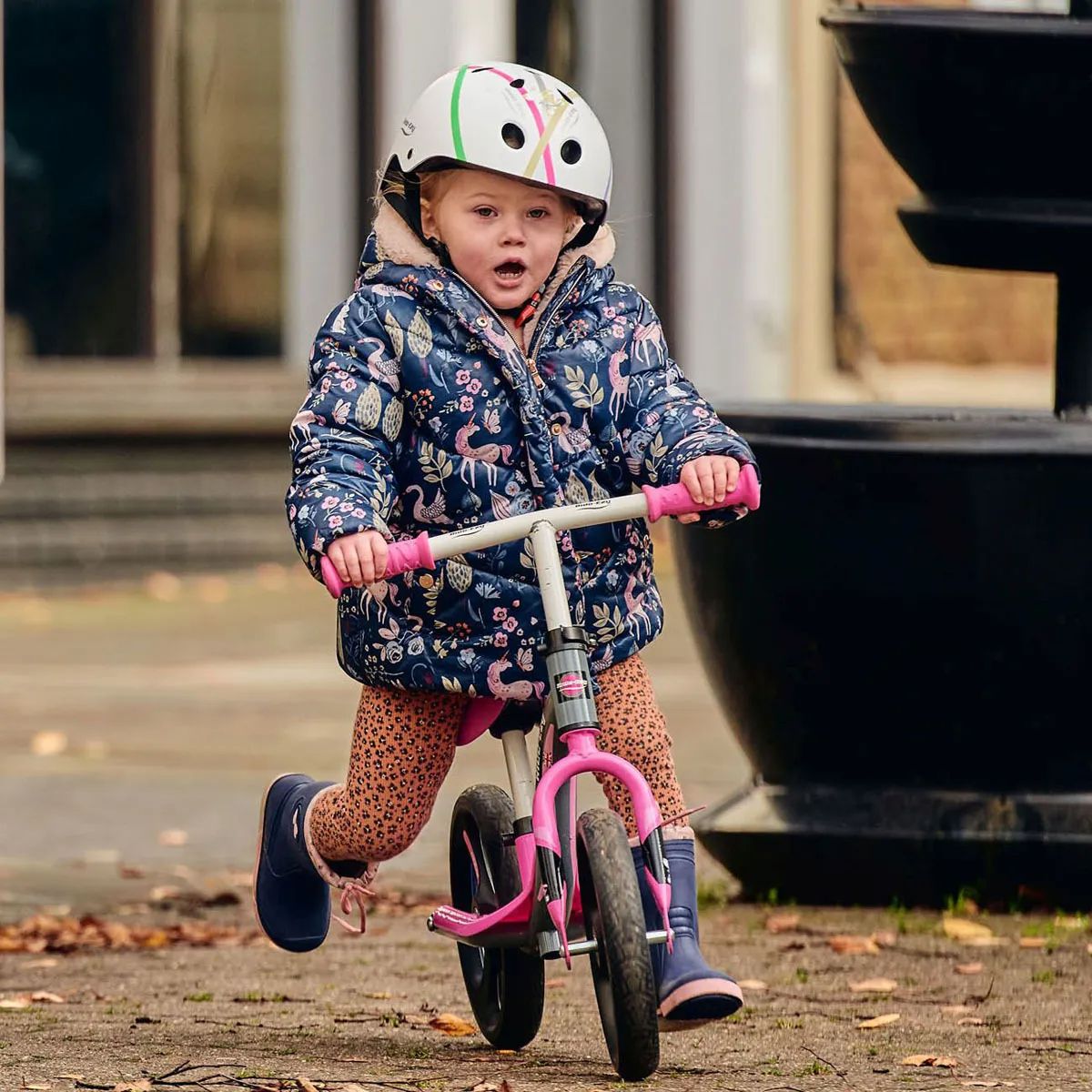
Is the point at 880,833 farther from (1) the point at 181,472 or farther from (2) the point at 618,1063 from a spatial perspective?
(1) the point at 181,472

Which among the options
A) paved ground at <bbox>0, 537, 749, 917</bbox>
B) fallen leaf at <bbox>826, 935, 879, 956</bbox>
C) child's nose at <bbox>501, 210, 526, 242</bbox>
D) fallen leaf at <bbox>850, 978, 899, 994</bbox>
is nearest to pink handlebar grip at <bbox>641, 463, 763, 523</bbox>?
child's nose at <bbox>501, 210, 526, 242</bbox>

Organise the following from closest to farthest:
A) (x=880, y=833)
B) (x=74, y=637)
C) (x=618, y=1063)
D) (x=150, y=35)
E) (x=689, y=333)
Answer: (x=618, y=1063) < (x=880, y=833) < (x=74, y=637) < (x=150, y=35) < (x=689, y=333)

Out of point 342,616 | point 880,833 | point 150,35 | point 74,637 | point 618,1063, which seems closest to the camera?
point 618,1063

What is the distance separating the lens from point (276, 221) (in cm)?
1397

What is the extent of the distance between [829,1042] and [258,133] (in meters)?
10.2

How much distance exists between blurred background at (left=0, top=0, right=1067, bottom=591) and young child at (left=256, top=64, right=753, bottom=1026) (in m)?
9.13

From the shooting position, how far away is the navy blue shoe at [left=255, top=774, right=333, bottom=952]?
451 cm

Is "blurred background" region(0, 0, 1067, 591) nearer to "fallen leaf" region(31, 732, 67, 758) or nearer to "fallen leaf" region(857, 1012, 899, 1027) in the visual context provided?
"fallen leaf" region(31, 732, 67, 758)

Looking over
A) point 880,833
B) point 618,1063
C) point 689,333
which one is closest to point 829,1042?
point 618,1063

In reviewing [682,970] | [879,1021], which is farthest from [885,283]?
[682,970]

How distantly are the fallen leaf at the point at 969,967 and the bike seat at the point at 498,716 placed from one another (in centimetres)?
128

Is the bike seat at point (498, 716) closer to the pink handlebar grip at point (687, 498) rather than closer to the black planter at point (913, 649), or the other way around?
the pink handlebar grip at point (687, 498)

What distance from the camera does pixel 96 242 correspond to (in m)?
13.4

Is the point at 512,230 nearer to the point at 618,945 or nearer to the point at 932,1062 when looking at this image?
the point at 618,945
